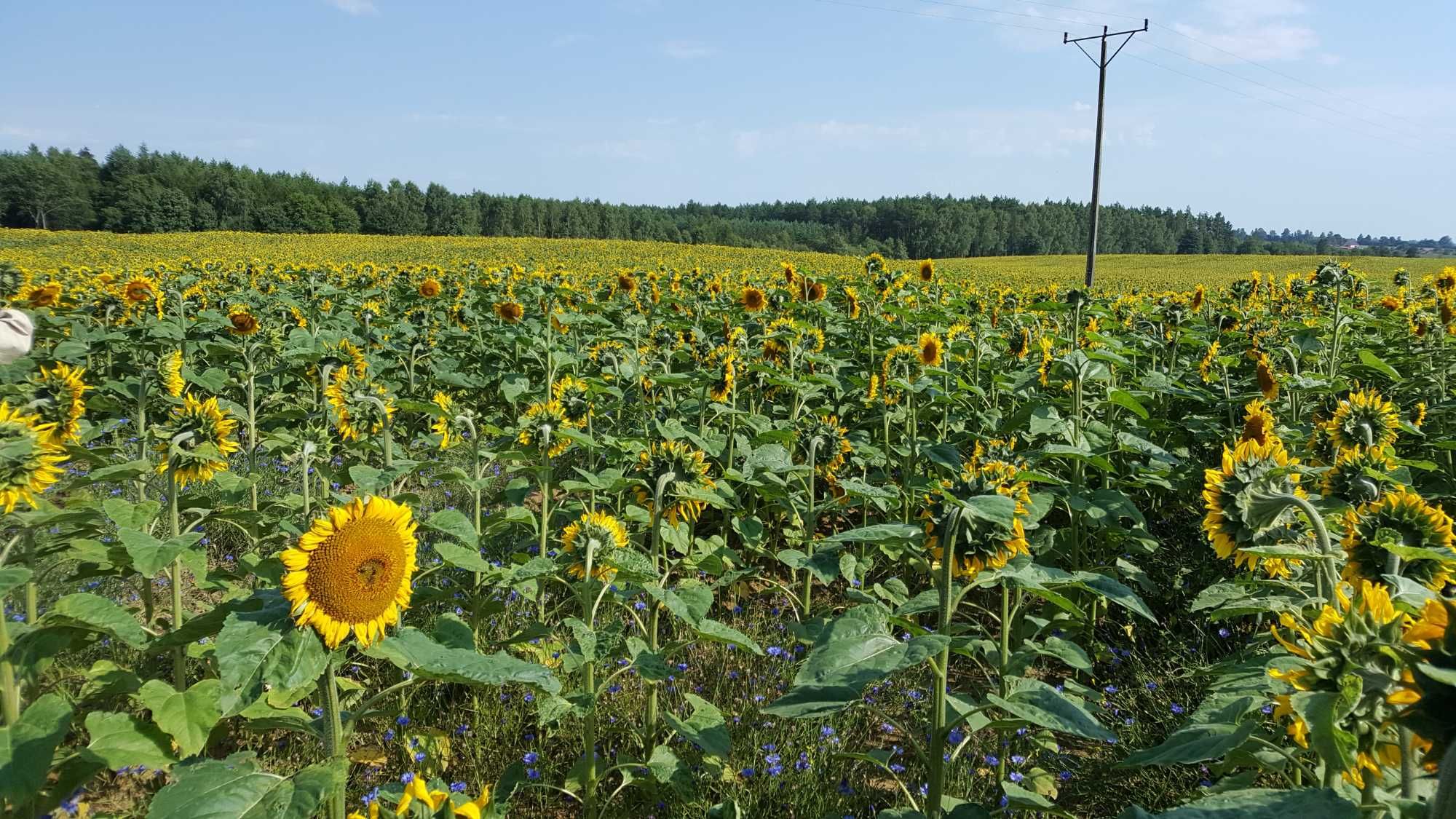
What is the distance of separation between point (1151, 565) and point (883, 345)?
2.61 m

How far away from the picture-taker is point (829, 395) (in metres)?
6.06

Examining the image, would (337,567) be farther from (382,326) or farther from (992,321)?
(382,326)

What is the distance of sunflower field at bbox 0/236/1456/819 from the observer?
61.9 inches

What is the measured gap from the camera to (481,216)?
6644 cm

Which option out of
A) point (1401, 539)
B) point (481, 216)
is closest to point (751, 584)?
point (1401, 539)

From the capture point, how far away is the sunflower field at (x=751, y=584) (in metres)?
1.57

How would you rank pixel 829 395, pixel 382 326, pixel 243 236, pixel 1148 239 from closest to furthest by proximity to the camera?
pixel 829 395
pixel 382 326
pixel 243 236
pixel 1148 239

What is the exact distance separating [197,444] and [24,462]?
84 centimetres

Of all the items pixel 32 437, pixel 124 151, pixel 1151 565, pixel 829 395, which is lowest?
pixel 1151 565

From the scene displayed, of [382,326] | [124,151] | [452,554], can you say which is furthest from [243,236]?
[124,151]

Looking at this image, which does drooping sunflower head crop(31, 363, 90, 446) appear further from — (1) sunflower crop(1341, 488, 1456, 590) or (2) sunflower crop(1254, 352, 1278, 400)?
(2) sunflower crop(1254, 352, 1278, 400)

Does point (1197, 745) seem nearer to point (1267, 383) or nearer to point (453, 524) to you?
point (453, 524)

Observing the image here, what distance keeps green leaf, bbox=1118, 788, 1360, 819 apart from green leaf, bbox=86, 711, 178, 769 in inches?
84.6

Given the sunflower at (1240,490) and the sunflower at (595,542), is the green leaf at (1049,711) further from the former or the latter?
the sunflower at (595,542)
